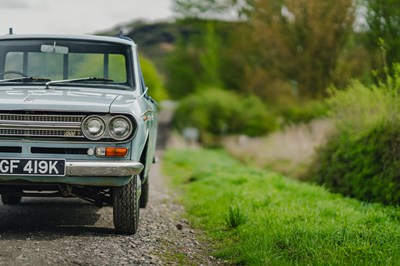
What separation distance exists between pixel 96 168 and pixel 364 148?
6110 mm

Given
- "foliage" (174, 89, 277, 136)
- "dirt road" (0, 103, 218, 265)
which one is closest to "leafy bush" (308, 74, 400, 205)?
"dirt road" (0, 103, 218, 265)

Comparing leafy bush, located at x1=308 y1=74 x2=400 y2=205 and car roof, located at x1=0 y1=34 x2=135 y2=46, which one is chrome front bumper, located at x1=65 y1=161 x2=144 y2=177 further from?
leafy bush, located at x1=308 y1=74 x2=400 y2=205

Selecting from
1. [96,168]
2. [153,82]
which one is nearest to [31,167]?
[96,168]

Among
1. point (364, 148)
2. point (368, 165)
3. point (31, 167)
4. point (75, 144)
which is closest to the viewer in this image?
point (31, 167)

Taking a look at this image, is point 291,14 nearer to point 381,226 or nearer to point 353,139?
point 353,139

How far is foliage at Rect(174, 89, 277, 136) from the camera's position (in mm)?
37375

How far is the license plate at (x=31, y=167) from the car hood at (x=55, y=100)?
0.48 meters

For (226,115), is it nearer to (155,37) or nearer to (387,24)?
(387,24)

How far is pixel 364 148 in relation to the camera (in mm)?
10805

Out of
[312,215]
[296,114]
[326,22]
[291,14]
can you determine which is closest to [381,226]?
[312,215]

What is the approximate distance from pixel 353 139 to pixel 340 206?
2.99 m

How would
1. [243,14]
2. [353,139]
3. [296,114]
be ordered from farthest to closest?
[243,14], [296,114], [353,139]

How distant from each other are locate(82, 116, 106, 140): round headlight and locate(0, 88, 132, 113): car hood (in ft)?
0.34

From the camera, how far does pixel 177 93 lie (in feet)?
204
